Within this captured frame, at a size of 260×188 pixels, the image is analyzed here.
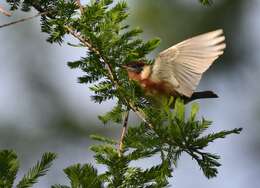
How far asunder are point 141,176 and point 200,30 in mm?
4574

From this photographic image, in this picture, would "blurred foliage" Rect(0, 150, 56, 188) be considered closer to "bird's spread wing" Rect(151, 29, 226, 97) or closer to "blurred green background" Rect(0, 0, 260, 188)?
"bird's spread wing" Rect(151, 29, 226, 97)

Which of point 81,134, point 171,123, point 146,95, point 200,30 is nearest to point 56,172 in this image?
point 81,134

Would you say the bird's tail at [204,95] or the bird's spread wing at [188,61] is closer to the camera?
the bird's spread wing at [188,61]

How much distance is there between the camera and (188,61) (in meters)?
2.31

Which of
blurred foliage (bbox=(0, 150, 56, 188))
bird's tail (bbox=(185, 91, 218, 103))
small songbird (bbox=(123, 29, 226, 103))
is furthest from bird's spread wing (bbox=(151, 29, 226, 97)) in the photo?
blurred foliage (bbox=(0, 150, 56, 188))

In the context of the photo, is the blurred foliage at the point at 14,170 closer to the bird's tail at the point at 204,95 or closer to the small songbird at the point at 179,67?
the small songbird at the point at 179,67

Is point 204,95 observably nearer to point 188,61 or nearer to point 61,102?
point 188,61

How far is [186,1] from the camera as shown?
6.53 metres

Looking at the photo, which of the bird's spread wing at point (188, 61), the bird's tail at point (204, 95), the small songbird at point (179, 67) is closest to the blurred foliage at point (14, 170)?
the small songbird at point (179, 67)

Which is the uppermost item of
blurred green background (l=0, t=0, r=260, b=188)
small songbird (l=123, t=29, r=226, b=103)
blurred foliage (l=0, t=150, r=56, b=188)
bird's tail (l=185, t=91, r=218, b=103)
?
blurred green background (l=0, t=0, r=260, b=188)

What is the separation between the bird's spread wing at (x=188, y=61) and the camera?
7.29ft

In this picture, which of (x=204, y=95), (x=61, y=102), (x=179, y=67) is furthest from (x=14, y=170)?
(x=61, y=102)

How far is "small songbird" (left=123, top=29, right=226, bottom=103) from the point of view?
7.31ft

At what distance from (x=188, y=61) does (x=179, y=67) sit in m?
0.04
